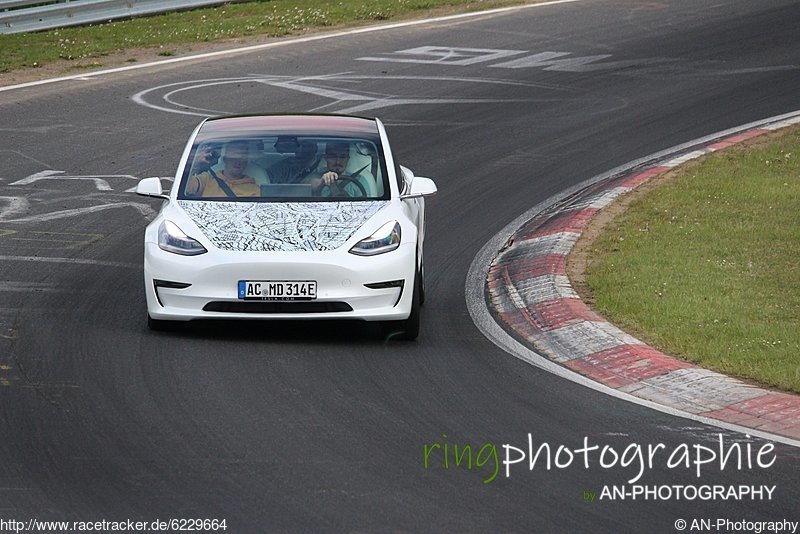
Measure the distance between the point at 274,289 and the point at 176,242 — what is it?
86 centimetres

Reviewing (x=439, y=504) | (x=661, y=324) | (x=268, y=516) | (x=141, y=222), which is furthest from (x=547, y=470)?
(x=141, y=222)

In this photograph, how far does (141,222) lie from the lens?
45.0 feet

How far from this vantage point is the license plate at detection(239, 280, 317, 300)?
9336 mm

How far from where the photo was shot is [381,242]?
973 cm

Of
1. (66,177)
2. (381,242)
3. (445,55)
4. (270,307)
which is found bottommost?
(66,177)

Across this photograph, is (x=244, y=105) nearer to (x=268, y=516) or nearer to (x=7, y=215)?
(x=7, y=215)

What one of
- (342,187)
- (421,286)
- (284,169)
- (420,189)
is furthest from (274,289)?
(421,286)

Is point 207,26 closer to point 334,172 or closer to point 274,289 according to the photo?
point 334,172

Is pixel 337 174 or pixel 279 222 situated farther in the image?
pixel 337 174

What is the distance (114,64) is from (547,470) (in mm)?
17546

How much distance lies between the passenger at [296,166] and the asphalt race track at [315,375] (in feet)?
3.87

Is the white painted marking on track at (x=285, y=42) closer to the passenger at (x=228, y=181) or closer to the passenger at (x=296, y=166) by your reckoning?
the passenger at (x=228, y=181)

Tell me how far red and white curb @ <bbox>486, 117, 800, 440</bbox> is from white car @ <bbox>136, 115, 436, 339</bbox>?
0.98m

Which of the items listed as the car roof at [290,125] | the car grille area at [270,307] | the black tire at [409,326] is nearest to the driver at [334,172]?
the car roof at [290,125]
